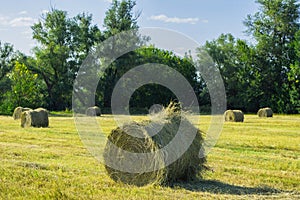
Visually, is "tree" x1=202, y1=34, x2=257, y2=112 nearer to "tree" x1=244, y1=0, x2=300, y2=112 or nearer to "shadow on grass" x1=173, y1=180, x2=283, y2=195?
"tree" x1=244, y1=0, x2=300, y2=112

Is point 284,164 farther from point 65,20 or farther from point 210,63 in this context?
point 210,63

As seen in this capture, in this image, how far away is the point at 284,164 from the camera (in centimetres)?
970

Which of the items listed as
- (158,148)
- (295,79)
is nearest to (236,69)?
(295,79)

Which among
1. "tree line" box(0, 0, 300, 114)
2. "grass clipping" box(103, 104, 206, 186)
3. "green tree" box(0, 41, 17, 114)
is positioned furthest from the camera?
"tree line" box(0, 0, 300, 114)

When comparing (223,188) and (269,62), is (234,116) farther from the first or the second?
(269,62)

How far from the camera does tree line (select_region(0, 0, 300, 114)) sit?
46.2 metres

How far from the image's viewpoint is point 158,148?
729cm

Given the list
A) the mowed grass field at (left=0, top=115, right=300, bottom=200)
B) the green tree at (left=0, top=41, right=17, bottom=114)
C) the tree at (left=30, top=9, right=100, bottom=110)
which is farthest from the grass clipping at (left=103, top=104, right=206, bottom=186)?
the tree at (left=30, top=9, right=100, bottom=110)

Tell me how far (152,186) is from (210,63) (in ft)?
160

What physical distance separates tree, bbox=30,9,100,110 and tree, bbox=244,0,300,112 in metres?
19.1

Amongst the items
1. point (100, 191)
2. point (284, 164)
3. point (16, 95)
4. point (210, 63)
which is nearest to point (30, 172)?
point (100, 191)

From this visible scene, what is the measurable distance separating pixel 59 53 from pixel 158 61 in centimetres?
1120

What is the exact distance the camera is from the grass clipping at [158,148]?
730 cm

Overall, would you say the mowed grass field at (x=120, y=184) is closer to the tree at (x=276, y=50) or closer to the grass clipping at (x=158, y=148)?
the grass clipping at (x=158, y=148)
